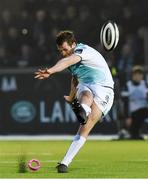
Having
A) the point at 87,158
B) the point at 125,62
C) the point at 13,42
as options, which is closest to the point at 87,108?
the point at 87,158

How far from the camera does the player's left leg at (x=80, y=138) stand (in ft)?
42.2

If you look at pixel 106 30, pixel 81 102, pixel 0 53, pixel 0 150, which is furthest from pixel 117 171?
pixel 0 53

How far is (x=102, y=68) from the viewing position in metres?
13.5

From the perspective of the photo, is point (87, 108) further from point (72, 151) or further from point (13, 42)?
point (13, 42)

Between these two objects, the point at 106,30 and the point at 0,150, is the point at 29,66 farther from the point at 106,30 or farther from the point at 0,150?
the point at 106,30

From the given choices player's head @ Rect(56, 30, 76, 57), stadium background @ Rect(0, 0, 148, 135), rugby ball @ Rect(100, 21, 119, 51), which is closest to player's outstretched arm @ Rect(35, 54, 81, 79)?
player's head @ Rect(56, 30, 76, 57)

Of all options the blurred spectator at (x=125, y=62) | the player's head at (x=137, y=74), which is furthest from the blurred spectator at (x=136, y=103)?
Answer: the blurred spectator at (x=125, y=62)

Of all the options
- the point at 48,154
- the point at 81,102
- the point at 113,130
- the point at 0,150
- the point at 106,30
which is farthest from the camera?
the point at 113,130

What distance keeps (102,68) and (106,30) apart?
2.08m

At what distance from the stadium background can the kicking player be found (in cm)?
1033

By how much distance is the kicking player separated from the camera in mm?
12930

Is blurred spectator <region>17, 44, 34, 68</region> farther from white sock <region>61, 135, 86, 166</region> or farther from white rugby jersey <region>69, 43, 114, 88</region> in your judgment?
white sock <region>61, 135, 86, 166</region>

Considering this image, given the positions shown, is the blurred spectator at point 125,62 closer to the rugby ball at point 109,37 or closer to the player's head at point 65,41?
the rugby ball at point 109,37

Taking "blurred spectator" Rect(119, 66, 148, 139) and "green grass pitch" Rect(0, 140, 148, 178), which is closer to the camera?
"green grass pitch" Rect(0, 140, 148, 178)
